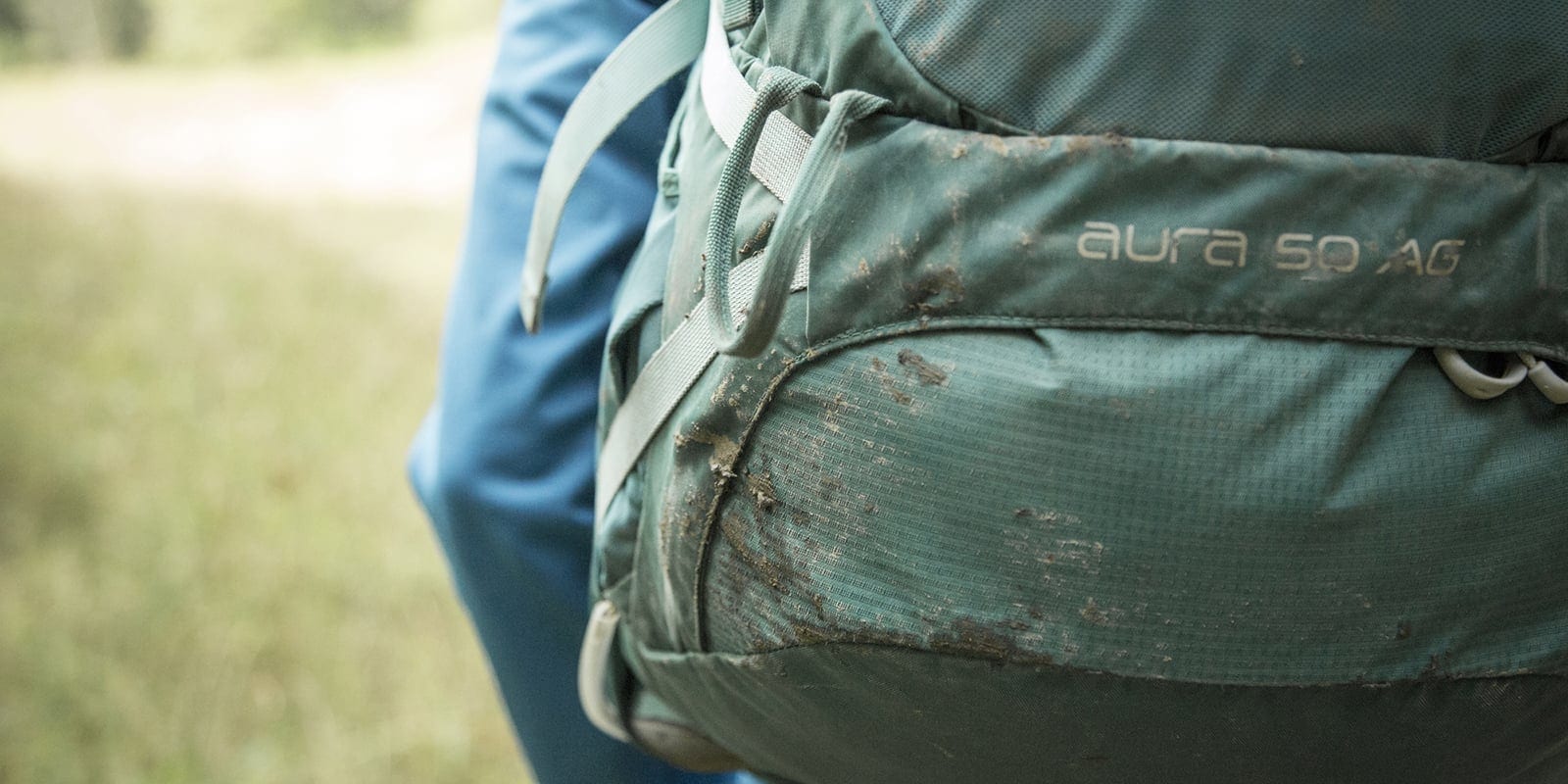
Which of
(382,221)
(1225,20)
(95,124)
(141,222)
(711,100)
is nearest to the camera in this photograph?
(1225,20)

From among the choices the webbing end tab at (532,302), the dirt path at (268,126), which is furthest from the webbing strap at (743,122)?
the dirt path at (268,126)

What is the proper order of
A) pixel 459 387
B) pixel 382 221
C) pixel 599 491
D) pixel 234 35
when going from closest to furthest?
pixel 599 491 → pixel 459 387 → pixel 382 221 → pixel 234 35

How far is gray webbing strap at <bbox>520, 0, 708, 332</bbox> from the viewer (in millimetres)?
929

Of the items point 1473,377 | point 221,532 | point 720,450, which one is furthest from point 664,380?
point 221,532

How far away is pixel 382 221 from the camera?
449cm

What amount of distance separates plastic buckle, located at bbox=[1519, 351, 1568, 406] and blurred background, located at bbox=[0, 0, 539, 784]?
1529 millimetres

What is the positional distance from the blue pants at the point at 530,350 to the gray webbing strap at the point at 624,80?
149 millimetres

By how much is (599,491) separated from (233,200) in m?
4.27

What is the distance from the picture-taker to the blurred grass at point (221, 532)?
1.89 metres

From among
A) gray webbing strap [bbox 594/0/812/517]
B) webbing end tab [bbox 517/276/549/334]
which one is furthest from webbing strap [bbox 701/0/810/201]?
webbing end tab [bbox 517/276/549/334]

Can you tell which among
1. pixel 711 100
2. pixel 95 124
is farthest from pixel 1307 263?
pixel 95 124

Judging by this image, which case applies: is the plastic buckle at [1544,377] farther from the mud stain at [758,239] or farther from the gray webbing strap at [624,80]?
the gray webbing strap at [624,80]

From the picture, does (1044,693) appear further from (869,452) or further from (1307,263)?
(1307,263)

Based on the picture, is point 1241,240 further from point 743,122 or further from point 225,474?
point 225,474
